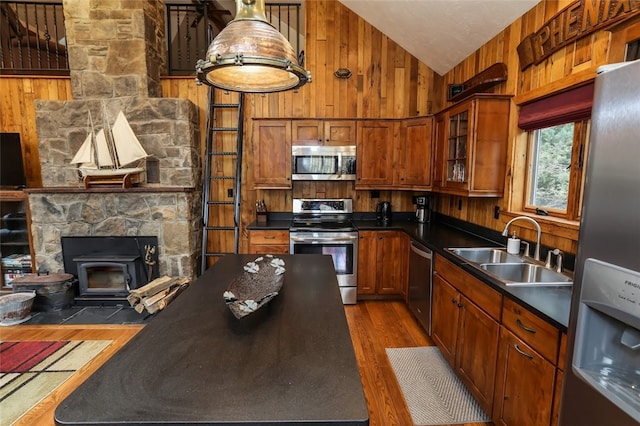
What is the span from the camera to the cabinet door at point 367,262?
3715mm

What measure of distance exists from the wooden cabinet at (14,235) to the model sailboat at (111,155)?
0.94 metres

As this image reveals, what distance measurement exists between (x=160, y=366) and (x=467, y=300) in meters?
1.88

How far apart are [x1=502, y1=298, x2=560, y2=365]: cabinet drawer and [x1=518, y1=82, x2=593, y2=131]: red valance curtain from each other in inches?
49.4

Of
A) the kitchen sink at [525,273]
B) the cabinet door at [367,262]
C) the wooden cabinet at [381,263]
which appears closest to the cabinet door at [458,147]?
the kitchen sink at [525,273]

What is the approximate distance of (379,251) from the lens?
3738 mm

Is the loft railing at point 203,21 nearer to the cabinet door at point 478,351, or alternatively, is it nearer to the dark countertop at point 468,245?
the dark countertop at point 468,245

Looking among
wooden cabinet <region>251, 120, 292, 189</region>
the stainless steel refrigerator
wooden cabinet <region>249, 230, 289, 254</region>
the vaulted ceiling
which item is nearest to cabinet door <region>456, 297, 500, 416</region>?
the stainless steel refrigerator

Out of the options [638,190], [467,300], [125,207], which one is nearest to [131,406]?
[638,190]

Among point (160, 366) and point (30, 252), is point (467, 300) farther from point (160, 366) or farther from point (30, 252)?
point (30, 252)

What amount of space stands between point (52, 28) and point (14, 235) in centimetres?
328

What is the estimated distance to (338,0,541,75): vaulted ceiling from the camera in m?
2.63

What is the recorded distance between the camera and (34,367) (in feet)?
8.41

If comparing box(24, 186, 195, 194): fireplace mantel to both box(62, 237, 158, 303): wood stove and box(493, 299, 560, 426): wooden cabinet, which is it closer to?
box(62, 237, 158, 303): wood stove

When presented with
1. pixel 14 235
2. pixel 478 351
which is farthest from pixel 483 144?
pixel 14 235
